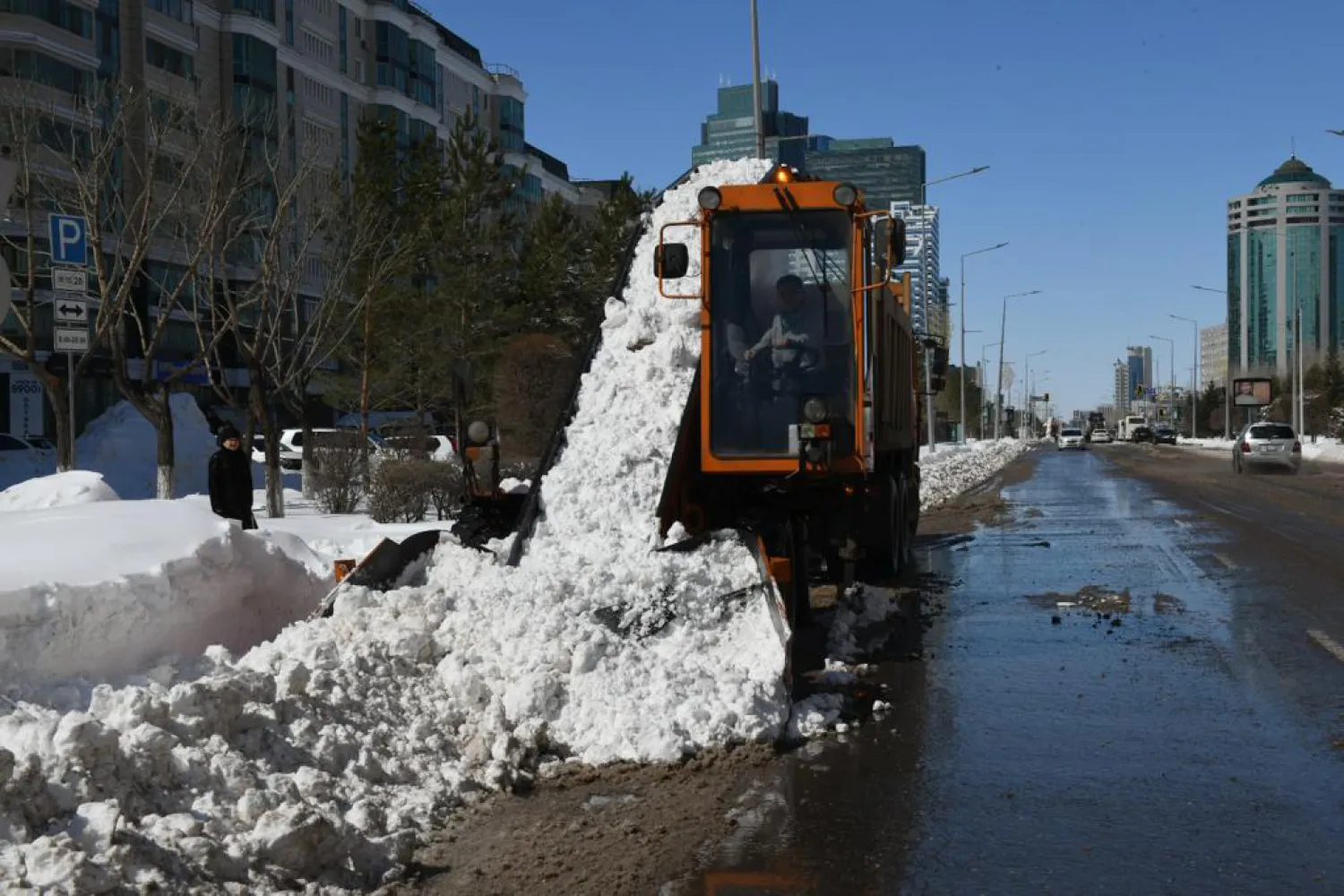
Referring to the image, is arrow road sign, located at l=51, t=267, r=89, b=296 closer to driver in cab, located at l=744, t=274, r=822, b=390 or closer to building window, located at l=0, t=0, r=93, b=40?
driver in cab, located at l=744, t=274, r=822, b=390

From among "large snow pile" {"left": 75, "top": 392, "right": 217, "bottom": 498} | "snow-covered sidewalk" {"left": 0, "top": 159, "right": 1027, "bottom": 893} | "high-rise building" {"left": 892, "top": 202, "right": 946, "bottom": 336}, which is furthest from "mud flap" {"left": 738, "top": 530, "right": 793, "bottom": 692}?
"large snow pile" {"left": 75, "top": 392, "right": 217, "bottom": 498}

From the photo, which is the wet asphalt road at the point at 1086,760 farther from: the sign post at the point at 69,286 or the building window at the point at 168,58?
the building window at the point at 168,58

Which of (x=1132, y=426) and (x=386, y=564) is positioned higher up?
(x=1132, y=426)

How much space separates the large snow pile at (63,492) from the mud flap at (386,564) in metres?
5.70

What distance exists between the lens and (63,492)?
570 inches

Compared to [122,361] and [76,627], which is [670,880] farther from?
[122,361]

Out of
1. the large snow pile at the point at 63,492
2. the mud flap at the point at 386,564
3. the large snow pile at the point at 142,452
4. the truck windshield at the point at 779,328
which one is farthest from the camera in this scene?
the large snow pile at the point at 142,452

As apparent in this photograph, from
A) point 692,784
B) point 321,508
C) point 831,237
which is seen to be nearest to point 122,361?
point 321,508

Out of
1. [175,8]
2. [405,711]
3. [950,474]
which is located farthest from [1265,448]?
[405,711]

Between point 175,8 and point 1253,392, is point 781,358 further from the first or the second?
point 1253,392

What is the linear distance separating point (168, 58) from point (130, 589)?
47.9 metres

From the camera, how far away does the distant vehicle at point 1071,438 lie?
89.1m

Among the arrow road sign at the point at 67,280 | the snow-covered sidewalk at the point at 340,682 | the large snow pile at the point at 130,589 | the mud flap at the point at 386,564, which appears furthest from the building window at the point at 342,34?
the mud flap at the point at 386,564

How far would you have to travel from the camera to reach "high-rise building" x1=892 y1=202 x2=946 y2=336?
47222mm
